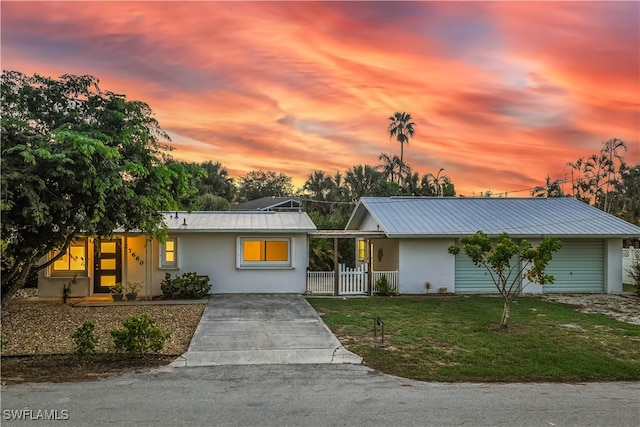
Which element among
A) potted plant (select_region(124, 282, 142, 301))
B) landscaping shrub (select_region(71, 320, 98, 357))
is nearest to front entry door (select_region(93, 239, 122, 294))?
Answer: potted plant (select_region(124, 282, 142, 301))

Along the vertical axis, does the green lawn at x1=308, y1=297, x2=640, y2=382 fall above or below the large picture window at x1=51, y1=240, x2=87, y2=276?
below

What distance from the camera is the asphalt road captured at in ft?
17.2

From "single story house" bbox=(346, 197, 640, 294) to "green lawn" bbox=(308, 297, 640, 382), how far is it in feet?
9.05

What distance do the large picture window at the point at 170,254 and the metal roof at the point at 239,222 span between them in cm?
59

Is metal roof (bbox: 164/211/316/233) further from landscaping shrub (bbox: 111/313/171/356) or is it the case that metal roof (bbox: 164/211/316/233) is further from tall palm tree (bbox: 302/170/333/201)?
tall palm tree (bbox: 302/170/333/201)

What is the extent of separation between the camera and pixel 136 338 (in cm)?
762

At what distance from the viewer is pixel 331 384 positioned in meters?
6.63

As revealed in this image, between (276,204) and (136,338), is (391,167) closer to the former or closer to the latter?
(276,204)

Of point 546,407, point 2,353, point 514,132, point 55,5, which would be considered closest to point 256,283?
point 2,353

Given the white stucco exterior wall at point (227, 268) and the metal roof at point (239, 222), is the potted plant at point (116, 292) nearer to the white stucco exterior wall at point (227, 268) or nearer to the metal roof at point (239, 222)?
the white stucco exterior wall at point (227, 268)

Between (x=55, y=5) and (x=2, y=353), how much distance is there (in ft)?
23.9

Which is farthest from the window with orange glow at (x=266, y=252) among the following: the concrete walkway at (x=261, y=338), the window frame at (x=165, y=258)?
the concrete walkway at (x=261, y=338)

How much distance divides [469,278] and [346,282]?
463cm

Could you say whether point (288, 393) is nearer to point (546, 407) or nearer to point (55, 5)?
point (546, 407)
